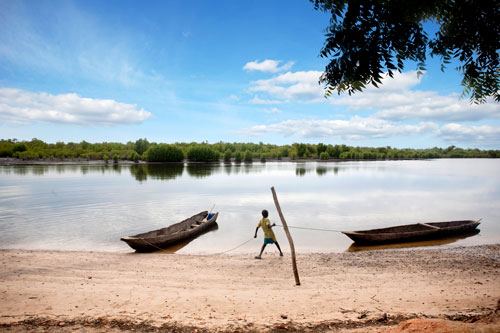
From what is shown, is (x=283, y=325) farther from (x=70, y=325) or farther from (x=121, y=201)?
(x=121, y=201)

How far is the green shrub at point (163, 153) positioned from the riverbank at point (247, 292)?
428 feet

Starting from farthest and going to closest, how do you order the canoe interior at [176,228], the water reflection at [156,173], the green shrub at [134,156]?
the green shrub at [134,156]
the water reflection at [156,173]
the canoe interior at [176,228]

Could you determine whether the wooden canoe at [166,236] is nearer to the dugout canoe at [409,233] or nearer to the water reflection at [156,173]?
the dugout canoe at [409,233]

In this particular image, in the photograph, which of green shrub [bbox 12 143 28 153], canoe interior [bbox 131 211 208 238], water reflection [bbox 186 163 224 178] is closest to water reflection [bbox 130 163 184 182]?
water reflection [bbox 186 163 224 178]

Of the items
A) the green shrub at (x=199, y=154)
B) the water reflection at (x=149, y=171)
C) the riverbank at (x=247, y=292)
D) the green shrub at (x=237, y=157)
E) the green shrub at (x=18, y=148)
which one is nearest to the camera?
the riverbank at (x=247, y=292)

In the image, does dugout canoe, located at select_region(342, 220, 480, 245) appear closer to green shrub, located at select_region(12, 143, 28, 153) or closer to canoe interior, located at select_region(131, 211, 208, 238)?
canoe interior, located at select_region(131, 211, 208, 238)

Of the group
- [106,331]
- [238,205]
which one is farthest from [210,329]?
[238,205]

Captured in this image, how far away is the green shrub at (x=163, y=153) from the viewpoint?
139 m

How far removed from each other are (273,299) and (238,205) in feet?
75.9

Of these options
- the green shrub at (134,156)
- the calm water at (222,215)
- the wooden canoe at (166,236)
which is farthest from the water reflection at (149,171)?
the green shrub at (134,156)

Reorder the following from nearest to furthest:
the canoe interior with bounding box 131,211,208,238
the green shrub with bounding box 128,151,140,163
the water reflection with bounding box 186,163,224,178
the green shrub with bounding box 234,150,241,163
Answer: the canoe interior with bounding box 131,211,208,238
the water reflection with bounding box 186,163,224,178
the green shrub with bounding box 128,151,140,163
the green shrub with bounding box 234,150,241,163

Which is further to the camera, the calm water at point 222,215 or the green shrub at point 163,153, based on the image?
the green shrub at point 163,153

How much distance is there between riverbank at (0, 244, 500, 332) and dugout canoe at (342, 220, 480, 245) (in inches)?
87.3

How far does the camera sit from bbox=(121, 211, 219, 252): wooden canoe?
45.4 feet
